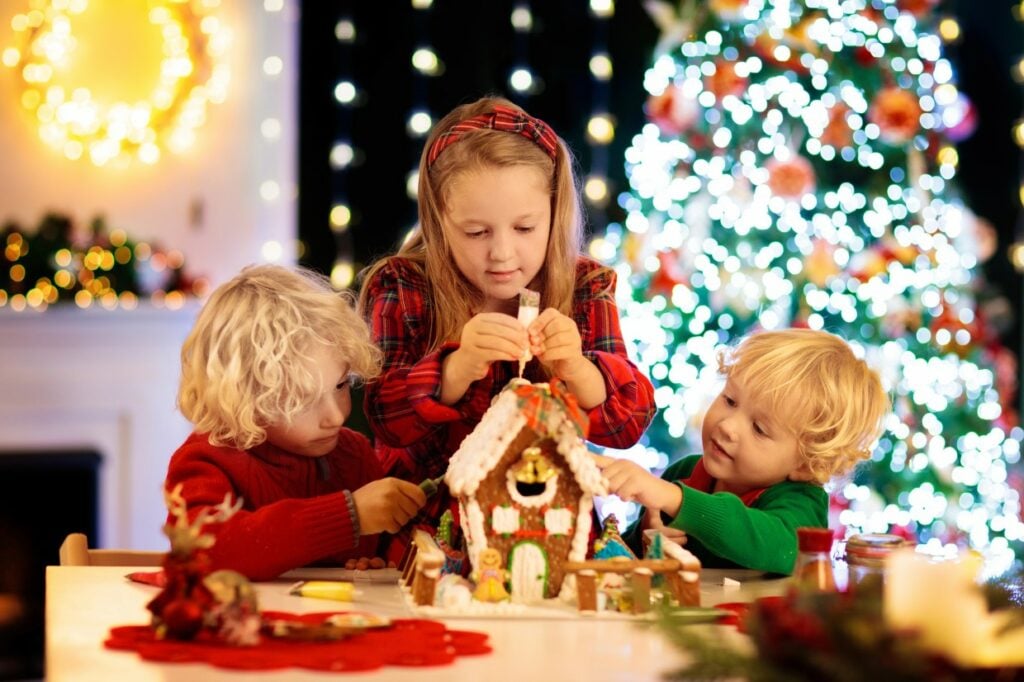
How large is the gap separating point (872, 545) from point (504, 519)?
1.48 ft

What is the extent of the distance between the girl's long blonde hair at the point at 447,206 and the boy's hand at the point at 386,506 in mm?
318

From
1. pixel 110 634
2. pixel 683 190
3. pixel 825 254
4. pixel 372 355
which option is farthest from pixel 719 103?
pixel 110 634

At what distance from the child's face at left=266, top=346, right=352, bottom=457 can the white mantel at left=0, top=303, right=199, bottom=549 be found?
2.68 meters

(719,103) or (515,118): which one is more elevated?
(719,103)

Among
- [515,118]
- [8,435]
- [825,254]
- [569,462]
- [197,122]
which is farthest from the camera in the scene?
[197,122]

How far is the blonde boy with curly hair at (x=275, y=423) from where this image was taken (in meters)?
1.57

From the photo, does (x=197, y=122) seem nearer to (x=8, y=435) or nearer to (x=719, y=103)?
(x=8, y=435)

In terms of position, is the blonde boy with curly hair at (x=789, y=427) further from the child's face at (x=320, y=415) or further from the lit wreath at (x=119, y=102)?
the lit wreath at (x=119, y=102)

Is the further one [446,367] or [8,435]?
[8,435]

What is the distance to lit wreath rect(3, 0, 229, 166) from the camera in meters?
4.55

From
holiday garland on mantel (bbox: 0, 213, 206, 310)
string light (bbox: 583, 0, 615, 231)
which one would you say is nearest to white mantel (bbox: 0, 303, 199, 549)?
holiday garland on mantel (bbox: 0, 213, 206, 310)

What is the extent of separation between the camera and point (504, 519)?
57.0 inches

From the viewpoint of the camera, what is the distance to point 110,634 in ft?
4.13

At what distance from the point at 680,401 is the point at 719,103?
0.93 meters
